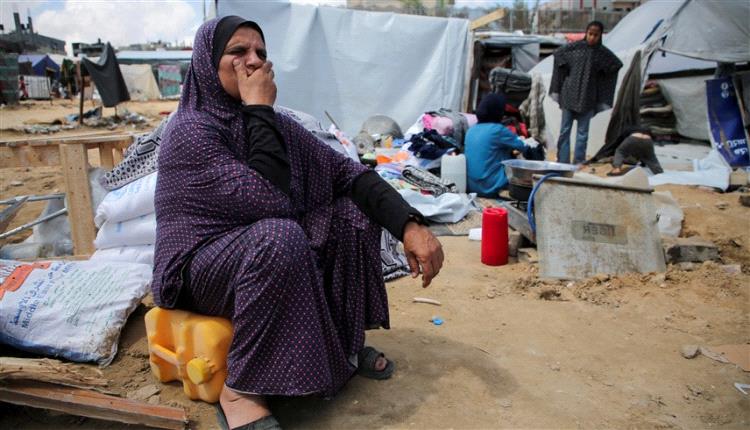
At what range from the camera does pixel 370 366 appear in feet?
6.48

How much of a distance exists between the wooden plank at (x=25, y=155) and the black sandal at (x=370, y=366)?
234 cm

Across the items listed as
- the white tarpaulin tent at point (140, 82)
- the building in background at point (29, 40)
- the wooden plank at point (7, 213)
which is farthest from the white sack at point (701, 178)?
the building in background at point (29, 40)

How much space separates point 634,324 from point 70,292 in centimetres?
263

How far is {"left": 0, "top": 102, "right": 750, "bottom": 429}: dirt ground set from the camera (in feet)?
5.71

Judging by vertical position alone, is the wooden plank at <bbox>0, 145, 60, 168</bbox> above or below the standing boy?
below

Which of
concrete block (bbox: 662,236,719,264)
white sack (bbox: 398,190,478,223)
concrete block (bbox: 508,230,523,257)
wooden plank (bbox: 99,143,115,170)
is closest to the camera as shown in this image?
wooden plank (bbox: 99,143,115,170)

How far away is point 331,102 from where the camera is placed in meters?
8.24

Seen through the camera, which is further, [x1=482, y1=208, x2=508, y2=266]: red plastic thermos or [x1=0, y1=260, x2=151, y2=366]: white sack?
[x1=482, y1=208, x2=508, y2=266]: red plastic thermos

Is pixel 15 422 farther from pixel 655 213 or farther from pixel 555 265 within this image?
pixel 655 213

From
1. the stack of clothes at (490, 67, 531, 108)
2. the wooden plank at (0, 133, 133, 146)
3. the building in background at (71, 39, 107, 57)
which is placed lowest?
the wooden plank at (0, 133, 133, 146)

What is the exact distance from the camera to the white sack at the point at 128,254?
8.32 feet

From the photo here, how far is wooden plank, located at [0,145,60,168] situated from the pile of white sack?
0.77 m

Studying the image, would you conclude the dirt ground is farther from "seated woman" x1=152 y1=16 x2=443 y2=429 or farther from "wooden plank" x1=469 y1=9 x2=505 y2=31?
"wooden plank" x1=469 y1=9 x2=505 y2=31

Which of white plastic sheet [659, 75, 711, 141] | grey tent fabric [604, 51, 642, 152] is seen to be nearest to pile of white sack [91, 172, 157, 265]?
grey tent fabric [604, 51, 642, 152]
